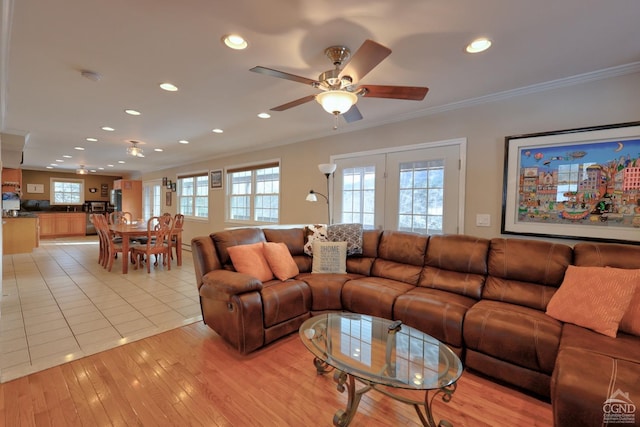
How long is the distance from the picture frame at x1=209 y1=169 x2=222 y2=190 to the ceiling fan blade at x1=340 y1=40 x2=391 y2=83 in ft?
17.5

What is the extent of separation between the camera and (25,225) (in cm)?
651

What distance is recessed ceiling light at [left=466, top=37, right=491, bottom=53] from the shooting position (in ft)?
6.28

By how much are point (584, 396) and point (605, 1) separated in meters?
2.05

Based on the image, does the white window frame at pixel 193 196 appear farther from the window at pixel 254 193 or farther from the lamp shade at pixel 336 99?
the lamp shade at pixel 336 99

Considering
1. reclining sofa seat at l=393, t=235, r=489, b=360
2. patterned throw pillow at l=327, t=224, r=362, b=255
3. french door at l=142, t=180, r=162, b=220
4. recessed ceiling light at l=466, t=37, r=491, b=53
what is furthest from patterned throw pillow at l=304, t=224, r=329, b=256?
french door at l=142, t=180, r=162, b=220

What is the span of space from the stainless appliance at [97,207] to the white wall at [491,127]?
10309 mm

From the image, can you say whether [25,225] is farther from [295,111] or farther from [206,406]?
[206,406]

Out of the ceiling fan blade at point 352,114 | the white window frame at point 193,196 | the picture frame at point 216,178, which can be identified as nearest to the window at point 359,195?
the ceiling fan blade at point 352,114

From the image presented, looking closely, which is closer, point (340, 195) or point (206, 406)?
point (206, 406)

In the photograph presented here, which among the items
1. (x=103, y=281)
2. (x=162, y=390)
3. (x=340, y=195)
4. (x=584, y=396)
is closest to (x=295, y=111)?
(x=340, y=195)

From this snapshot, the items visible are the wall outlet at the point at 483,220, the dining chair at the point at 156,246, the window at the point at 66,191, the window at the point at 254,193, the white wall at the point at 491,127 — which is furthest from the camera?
the window at the point at 66,191

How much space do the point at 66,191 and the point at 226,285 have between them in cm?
1207

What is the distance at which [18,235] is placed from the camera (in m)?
6.39

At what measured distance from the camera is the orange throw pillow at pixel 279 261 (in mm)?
2818
